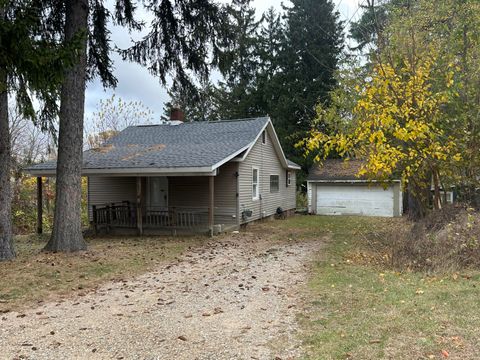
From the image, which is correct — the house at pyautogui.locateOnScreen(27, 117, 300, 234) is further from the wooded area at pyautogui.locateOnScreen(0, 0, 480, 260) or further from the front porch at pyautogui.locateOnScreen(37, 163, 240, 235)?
the wooded area at pyautogui.locateOnScreen(0, 0, 480, 260)

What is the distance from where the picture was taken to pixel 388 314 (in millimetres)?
4859

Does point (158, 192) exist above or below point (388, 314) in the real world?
above

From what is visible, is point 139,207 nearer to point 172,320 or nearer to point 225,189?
point 225,189

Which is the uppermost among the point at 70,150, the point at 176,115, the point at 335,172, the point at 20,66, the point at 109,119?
the point at 109,119

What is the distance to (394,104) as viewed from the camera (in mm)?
9266

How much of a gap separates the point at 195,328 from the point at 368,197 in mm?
19245

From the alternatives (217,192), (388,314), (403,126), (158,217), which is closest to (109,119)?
(158,217)

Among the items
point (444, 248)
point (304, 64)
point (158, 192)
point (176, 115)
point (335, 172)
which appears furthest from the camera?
point (304, 64)

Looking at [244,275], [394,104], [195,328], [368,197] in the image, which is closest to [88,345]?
[195,328]

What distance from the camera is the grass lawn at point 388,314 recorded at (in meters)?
3.92

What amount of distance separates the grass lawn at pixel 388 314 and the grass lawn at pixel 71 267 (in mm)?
3801

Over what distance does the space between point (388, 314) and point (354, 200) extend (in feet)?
60.8

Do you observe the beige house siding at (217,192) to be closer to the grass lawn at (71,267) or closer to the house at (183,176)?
the house at (183,176)

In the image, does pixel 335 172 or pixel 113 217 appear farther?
pixel 335 172
